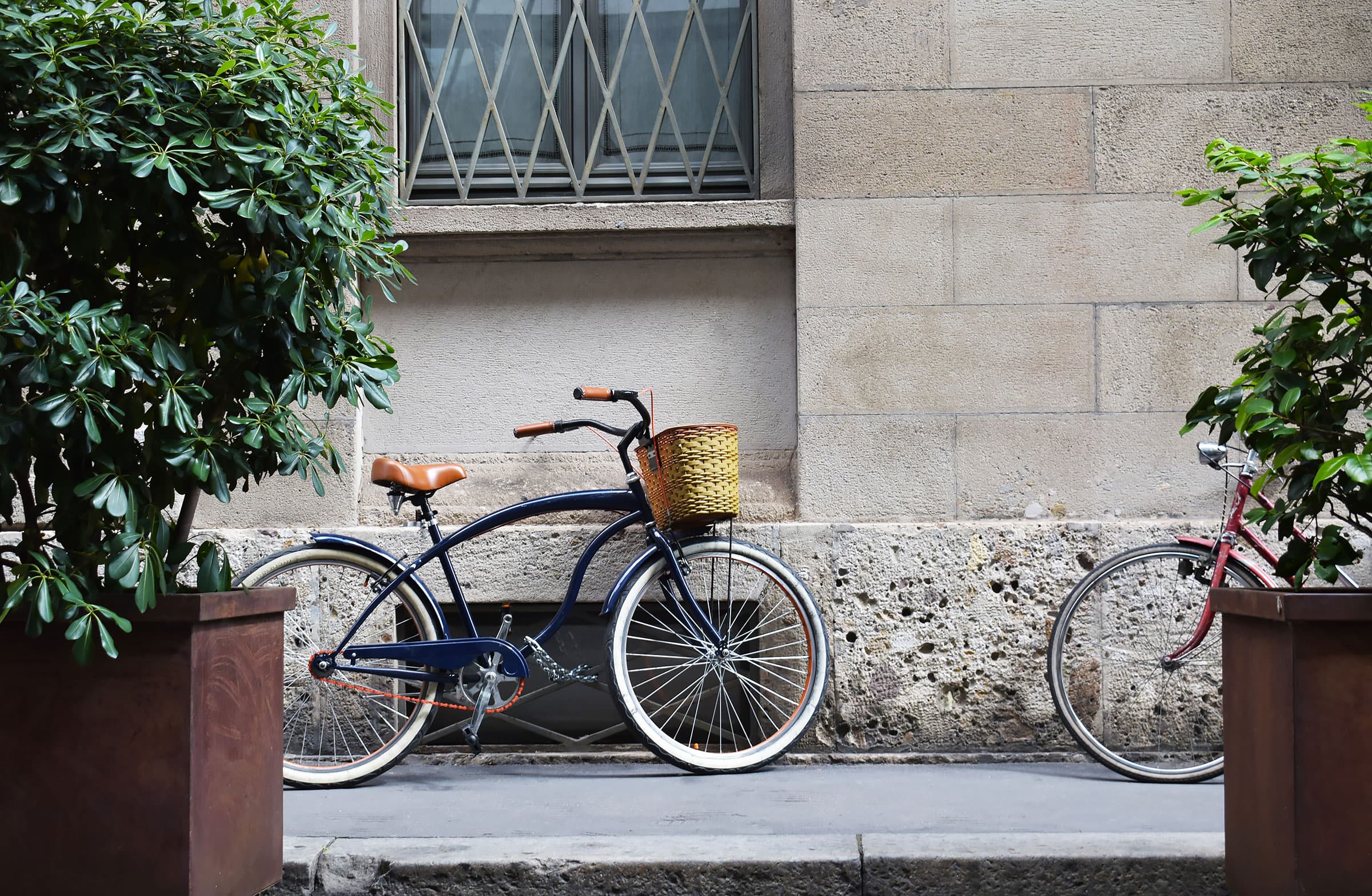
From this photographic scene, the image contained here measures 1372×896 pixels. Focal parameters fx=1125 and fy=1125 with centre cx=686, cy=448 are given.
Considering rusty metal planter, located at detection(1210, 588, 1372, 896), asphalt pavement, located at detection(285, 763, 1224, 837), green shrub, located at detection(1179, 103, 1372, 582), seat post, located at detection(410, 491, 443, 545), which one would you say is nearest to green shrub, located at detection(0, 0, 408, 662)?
asphalt pavement, located at detection(285, 763, 1224, 837)

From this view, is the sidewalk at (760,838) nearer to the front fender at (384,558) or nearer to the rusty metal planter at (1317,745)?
the rusty metal planter at (1317,745)

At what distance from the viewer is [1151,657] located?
4.45 metres

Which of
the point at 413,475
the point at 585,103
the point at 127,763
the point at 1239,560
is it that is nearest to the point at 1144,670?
the point at 1239,560

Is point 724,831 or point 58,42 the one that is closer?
point 58,42

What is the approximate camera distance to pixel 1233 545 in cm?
422

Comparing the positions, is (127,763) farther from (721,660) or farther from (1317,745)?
(1317,745)

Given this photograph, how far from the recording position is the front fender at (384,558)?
425 cm

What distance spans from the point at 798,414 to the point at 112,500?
9.32 feet

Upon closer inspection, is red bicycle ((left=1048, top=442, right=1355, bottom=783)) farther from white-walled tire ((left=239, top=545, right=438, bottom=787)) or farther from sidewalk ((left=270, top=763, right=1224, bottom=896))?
white-walled tire ((left=239, top=545, right=438, bottom=787))

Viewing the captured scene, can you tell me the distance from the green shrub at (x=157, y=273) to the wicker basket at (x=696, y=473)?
1.39 meters

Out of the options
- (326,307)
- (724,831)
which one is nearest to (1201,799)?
(724,831)

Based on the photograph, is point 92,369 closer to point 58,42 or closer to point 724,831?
point 58,42

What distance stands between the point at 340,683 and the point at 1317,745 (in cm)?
319

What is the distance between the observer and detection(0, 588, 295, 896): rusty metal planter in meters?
2.46
